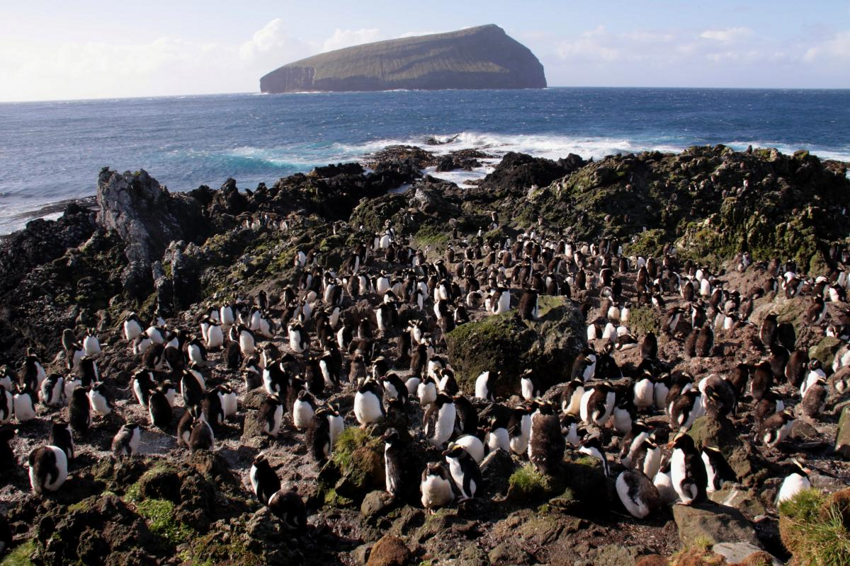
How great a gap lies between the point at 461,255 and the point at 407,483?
1801 cm

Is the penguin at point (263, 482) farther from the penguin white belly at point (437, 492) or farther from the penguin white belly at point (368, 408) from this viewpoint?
the penguin white belly at point (437, 492)

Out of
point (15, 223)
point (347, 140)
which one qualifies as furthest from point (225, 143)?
point (15, 223)

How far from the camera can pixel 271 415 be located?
38.1 feet

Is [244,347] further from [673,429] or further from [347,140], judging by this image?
[347,140]

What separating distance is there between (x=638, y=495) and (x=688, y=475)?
0.70 meters

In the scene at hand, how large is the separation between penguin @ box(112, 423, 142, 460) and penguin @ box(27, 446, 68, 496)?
1448 millimetres

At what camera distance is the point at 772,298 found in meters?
18.0

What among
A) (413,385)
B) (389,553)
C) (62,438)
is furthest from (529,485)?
(62,438)

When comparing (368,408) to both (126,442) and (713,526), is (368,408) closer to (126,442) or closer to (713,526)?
(126,442)

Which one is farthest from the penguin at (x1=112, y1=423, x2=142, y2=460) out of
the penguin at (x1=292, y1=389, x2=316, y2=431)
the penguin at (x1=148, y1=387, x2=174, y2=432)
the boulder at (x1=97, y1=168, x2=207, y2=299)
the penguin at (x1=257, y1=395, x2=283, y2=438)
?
the boulder at (x1=97, y1=168, x2=207, y2=299)

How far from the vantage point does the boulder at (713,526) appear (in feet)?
21.2

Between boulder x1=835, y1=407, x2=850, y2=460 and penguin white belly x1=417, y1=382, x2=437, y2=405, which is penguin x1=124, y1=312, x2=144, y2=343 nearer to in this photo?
penguin white belly x1=417, y1=382, x2=437, y2=405

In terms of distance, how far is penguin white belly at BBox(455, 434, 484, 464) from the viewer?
9.66 m

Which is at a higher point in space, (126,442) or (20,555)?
(20,555)
